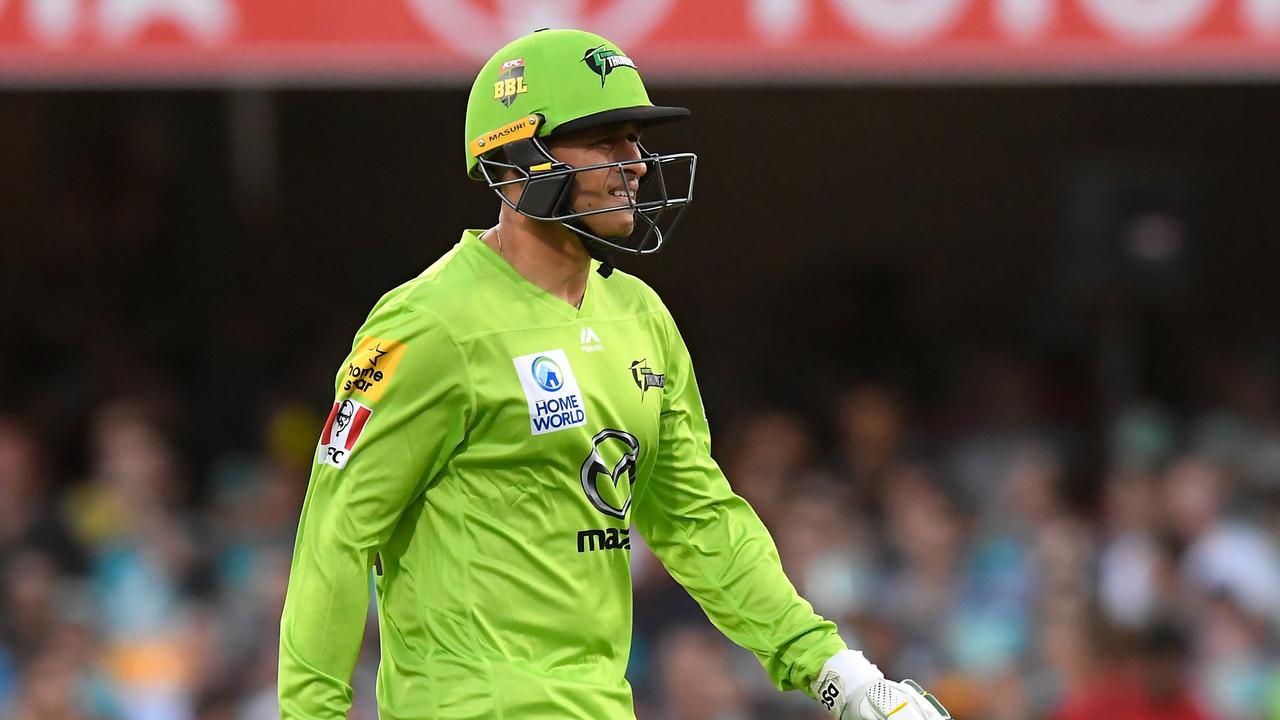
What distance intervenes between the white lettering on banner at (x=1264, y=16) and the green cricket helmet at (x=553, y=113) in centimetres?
394

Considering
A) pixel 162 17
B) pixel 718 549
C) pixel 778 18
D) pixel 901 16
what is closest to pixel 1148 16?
pixel 901 16

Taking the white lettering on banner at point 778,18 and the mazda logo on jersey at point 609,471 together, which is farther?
the white lettering on banner at point 778,18

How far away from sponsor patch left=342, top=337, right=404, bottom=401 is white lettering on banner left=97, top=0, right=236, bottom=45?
3.87m

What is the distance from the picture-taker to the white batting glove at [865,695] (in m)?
3.38

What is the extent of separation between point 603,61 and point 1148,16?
3865 millimetres

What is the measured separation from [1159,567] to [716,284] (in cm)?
429

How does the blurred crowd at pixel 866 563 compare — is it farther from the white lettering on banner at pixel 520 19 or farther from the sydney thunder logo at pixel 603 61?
the sydney thunder logo at pixel 603 61

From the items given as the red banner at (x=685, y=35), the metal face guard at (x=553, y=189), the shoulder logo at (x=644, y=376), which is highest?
the red banner at (x=685, y=35)

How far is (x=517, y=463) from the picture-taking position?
3.27m

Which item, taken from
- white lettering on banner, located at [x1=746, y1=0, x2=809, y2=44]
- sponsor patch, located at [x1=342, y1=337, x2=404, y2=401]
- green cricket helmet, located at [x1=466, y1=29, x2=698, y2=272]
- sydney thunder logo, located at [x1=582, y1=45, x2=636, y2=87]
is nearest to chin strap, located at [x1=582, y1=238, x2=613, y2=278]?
green cricket helmet, located at [x1=466, y1=29, x2=698, y2=272]

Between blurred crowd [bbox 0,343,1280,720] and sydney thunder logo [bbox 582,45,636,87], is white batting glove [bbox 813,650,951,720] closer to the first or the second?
sydney thunder logo [bbox 582,45,636,87]

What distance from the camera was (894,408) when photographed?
8500 millimetres

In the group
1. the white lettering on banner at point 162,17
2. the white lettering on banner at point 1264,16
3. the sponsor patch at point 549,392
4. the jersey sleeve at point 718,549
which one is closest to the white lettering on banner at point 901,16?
the white lettering on banner at point 1264,16

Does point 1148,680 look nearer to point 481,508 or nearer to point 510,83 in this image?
point 481,508
